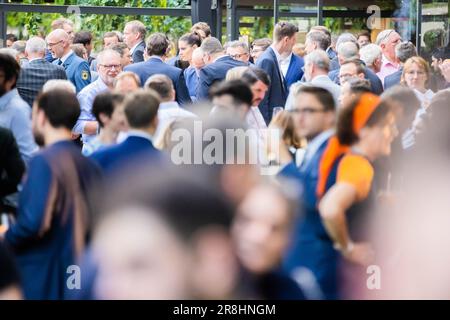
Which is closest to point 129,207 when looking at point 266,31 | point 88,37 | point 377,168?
point 377,168

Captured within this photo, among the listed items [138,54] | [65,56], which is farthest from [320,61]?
[138,54]

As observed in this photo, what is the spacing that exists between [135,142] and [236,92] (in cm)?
56

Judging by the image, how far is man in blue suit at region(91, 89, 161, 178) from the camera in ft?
13.9

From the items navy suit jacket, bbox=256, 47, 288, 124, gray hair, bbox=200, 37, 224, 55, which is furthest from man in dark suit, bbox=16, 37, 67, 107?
navy suit jacket, bbox=256, 47, 288, 124

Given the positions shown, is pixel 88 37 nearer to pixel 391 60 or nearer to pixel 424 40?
pixel 391 60

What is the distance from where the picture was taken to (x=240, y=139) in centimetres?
431

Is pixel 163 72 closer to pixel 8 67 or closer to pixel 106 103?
pixel 8 67

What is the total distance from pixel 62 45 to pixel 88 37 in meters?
1.35

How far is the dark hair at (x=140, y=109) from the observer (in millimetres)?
4438

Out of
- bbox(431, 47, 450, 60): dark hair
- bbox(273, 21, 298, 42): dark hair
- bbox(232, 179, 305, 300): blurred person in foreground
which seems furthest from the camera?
bbox(431, 47, 450, 60): dark hair

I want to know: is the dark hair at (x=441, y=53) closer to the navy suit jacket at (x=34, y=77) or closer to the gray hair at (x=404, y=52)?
the gray hair at (x=404, y=52)

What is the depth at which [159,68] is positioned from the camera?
854cm

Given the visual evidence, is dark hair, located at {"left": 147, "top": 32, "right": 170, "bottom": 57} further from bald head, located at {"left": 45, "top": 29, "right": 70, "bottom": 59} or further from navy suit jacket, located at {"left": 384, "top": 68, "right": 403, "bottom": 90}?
navy suit jacket, located at {"left": 384, "top": 68, "right": 403, "bottom": 90}

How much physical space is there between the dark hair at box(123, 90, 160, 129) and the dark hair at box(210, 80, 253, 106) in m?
0.29
